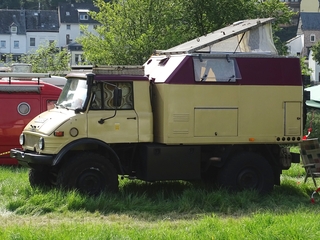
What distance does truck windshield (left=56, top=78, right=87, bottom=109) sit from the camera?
13.7 meters

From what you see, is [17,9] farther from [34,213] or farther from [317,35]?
[34,213]

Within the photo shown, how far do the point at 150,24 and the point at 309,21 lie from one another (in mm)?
88463

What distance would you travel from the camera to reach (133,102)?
13.8 m

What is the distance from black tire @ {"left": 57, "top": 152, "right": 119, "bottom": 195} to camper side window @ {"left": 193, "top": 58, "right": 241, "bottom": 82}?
7.67ft

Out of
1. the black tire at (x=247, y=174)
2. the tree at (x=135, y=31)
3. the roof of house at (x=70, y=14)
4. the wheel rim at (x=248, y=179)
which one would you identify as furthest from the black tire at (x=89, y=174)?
the roof of house at (x=70, y=14)

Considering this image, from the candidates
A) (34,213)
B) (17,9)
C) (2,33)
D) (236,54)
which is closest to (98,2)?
(236,54)

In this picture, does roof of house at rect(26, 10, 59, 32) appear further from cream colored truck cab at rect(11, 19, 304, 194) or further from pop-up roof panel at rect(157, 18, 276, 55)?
cream colored truck cab at rect(11, 19, 304, 194)

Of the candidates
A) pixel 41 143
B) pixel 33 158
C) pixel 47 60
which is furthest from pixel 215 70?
pixel 47 60

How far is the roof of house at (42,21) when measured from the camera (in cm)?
11912

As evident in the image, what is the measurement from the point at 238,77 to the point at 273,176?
6.80 ft

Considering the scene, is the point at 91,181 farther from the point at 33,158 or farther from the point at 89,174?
the point at 33,158

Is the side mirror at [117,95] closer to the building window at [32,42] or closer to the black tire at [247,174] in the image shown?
the black tire at [247,174]

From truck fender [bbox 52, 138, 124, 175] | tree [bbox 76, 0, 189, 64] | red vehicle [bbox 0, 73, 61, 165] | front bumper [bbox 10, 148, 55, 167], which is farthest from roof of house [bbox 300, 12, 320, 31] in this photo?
front bumper [bbox 10, 148, 55, 167]

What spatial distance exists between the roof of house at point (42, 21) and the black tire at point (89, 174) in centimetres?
10799
